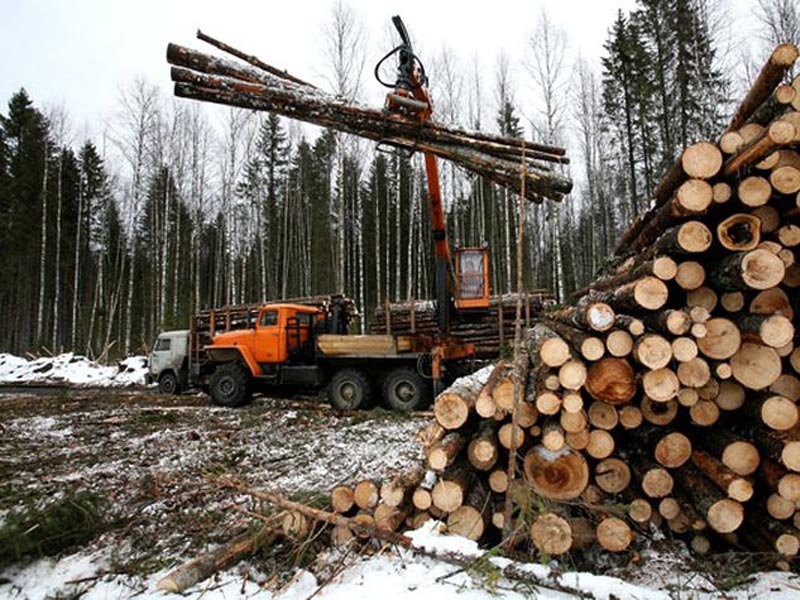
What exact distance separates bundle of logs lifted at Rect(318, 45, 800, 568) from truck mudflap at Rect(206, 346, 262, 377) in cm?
752

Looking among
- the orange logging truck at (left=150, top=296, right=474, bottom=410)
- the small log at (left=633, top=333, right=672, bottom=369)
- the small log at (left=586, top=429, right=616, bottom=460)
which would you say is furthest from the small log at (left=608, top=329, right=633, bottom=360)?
the orange logging truck at (left=150, top=296, right=474, bottom=410)

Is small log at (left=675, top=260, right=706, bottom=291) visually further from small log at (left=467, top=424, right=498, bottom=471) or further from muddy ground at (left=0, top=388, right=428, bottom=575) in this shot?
muddy ground at (left=0, top=388, right=428, bottom=575)

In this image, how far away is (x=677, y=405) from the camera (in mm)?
3088

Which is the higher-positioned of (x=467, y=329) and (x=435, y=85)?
(x=435, y=85)

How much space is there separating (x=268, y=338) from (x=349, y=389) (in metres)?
2.32

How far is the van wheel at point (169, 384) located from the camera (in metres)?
13.2

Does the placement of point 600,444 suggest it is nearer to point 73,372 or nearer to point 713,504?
point 713,504

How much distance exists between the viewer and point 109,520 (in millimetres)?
3848

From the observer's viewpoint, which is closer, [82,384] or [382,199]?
[82,384]

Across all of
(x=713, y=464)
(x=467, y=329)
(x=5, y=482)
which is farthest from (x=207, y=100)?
(x=467, y=329)

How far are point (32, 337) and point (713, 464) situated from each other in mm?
39956

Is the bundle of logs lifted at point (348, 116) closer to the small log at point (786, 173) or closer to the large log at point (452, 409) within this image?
the small log at point (786, 173)

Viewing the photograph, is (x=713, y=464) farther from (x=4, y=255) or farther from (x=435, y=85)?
(x=4, y=255)

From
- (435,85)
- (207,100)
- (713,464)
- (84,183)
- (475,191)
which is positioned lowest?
(713,464)
